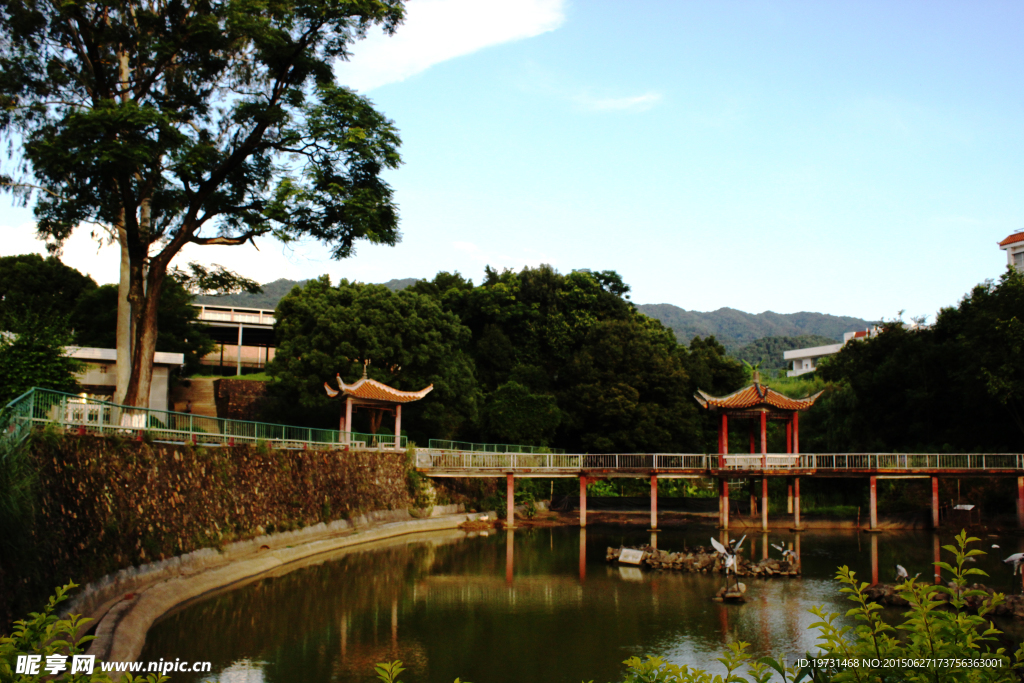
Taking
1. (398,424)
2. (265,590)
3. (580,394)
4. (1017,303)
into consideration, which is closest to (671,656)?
(265,590)

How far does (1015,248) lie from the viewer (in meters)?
43.1

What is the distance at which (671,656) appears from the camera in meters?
13.0

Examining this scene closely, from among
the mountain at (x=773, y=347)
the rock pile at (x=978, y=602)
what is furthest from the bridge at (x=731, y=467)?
the mountain at (x=773, y=347)

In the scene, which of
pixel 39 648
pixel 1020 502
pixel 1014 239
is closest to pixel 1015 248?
pixel 1014 239

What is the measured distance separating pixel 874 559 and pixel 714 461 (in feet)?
26.5

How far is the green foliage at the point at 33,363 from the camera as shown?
67.6ft

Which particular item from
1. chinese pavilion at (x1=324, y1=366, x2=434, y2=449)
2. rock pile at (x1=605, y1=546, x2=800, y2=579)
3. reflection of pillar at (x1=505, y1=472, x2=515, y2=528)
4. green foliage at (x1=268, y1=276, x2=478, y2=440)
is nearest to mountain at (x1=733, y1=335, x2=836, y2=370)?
green foliage at (x1=268, y1=276, x2=478, y2=440)

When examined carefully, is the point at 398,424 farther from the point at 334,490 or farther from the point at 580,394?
the point at 580,394

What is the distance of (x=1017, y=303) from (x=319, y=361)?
28.9 meters

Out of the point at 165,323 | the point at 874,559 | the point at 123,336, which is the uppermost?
the point at 165,323

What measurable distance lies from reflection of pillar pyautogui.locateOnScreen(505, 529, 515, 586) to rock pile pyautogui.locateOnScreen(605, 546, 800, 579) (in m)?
3.09

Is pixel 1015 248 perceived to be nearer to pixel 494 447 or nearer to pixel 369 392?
pixel 494 447

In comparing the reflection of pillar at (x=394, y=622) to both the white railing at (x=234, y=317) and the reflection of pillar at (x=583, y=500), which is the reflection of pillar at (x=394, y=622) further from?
the white railing at (x=234, y=317)

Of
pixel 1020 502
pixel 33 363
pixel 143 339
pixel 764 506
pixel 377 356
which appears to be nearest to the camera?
pixel 143 339
